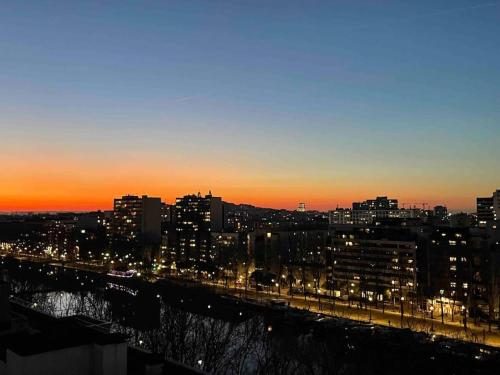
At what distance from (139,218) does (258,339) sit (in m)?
30.4

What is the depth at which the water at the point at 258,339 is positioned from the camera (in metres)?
8.70

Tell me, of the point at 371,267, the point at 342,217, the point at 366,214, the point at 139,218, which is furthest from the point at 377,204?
the point at 371,267

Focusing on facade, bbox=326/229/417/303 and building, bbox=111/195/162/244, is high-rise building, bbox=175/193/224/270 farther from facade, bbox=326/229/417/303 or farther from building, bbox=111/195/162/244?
facade, bbox=326/229/417/303

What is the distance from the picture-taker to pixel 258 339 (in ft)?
42.7

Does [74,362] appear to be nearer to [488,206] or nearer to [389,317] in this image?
[389,317]

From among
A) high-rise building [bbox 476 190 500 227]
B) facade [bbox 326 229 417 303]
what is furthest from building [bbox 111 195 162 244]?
high-rise building [bbox 476 190 500 227]

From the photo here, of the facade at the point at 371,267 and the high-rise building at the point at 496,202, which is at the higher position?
the high-rise building at the point at 496,202

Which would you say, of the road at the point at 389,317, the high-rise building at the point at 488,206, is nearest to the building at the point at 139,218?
the road at the point at 389,317

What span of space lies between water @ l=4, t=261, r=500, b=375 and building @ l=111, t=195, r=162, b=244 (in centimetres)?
2070

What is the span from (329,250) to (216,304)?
7439mm

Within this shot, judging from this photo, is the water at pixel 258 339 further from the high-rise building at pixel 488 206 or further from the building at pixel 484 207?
the building at pixel 484 207

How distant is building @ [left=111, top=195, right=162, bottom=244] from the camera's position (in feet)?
136

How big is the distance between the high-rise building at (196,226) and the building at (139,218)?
211 cm

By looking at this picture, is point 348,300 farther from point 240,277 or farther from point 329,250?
point 240,277
